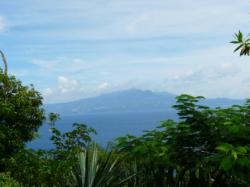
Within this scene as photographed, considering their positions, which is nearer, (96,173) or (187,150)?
(96,173)

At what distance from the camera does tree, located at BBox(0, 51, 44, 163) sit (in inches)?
674

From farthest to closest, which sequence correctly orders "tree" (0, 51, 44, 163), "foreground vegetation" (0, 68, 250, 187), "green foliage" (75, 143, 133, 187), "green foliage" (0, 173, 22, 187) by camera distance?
"tree" (0, 51, 44, 163) → "green foliage" (0, 173, 22, 187) → "green foliage" (75, 143, 133, 187) → "foreground vegetation" (0, 68, 250, 187)

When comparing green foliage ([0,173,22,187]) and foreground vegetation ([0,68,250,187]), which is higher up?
foreground vegetation ([0,68,250,187])

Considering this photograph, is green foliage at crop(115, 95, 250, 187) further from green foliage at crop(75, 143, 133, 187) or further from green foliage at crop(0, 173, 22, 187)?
green foliage at crop(0, 173, 22, 187)

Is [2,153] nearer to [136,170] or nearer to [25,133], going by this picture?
[25,133]

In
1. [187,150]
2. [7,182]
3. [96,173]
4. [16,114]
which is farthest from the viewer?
[16,114]

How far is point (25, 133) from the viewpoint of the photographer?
18141 mm

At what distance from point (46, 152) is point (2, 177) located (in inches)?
50.1

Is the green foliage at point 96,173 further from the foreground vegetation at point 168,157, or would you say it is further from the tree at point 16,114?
the tree at point 16,114

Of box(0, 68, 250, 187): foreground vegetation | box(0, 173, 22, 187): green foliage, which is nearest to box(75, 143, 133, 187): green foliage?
box(0, 68, 250, 187): foreground vegetation

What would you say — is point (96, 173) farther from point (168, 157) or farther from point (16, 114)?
point (16, 114)

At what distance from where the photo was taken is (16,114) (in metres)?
17.6

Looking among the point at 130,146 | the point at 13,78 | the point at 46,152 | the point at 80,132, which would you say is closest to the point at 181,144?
the point at 130,146

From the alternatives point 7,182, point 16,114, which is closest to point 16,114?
point 16,114
